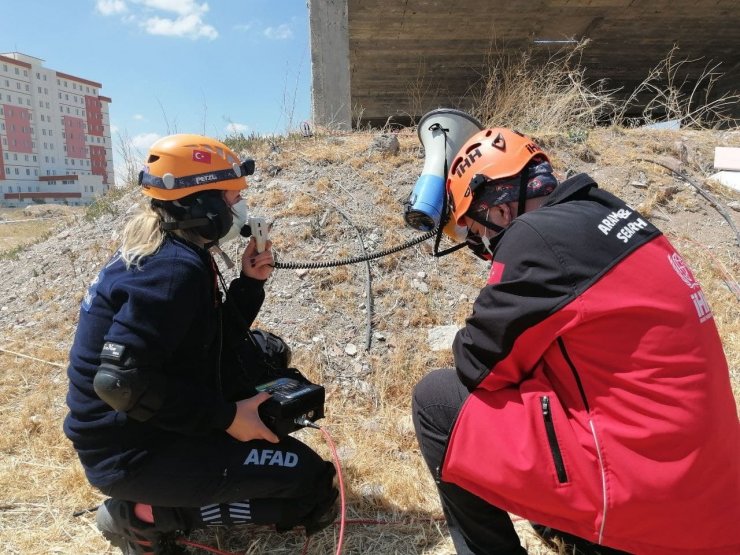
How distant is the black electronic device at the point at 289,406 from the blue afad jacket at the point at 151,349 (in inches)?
6.0

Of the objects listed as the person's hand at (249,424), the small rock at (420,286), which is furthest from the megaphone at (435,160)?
the small rock at (420,286)

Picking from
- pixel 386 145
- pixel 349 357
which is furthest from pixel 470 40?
pixel 349 357

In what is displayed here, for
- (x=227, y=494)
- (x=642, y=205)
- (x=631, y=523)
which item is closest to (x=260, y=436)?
(x=227, y=494)

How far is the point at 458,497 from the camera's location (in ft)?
6.18

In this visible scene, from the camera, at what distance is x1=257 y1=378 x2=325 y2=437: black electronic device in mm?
2084

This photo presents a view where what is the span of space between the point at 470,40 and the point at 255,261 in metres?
7.29

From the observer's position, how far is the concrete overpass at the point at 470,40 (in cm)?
679

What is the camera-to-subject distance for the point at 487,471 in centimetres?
162

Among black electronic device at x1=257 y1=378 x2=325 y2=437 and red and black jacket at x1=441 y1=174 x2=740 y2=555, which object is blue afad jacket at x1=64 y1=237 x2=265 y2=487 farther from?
red and black jacket at x1=441 y1=174 x2=740 y2=555

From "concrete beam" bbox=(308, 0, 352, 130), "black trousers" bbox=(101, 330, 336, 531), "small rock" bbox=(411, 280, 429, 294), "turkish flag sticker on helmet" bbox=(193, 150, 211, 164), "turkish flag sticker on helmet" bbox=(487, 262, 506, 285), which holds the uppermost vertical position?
"concrete beam" bbox=(308, 0, 352, 130)

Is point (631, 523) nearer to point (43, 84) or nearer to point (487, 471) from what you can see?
point (487, 471)

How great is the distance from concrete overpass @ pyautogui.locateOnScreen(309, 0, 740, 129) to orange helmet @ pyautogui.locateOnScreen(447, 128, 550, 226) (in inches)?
194

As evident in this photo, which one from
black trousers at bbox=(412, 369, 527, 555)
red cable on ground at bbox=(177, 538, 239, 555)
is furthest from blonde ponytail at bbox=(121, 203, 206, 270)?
red cable on ground at bbox=(177, 538, 239, 555)

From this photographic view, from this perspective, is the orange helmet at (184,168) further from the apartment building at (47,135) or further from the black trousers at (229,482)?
the apartment building at (47,135)
